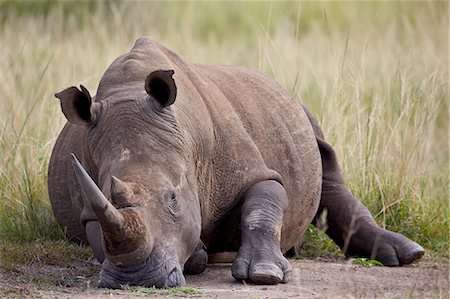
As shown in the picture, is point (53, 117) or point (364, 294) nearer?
point (364, 294)

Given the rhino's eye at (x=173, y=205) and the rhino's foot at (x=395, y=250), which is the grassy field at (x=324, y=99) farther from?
the rhino's eye at (x=173, y=205)

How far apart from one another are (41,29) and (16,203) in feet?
23.5

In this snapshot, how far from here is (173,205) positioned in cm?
663

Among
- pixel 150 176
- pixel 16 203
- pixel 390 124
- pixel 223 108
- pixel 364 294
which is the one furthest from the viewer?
pixel 390 124

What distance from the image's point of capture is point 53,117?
10109 millimetres

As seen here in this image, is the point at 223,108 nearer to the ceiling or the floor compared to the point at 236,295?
nearer to the ceiling

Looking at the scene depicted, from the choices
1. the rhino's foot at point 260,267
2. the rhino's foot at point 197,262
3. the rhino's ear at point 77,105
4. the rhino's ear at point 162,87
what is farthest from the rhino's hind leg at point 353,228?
the rhino's ear at point 77,105

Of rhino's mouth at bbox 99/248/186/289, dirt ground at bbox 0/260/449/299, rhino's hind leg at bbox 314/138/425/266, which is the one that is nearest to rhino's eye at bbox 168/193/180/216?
rhino's mouth at bbox 99/248/186/289

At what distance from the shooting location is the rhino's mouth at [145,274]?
6.30 metres

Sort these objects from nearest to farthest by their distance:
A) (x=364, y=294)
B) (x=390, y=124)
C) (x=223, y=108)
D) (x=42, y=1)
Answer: (x=364, y=294)
(x=223, y=108)
(x=390, y=124)
(x=42, y=1)

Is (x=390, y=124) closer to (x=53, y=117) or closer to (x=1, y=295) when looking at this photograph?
(x=53, y=117)

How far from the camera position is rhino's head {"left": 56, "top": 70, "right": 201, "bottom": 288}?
20.3ft

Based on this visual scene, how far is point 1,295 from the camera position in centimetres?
620

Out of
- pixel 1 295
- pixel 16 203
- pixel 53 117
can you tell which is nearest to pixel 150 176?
pixel 1 295
